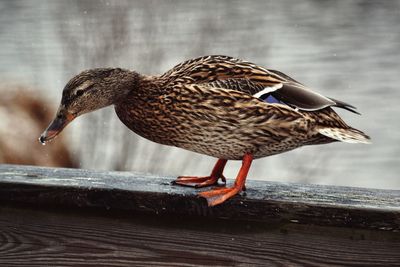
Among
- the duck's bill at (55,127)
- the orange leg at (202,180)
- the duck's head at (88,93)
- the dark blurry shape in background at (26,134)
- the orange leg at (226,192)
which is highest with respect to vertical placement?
the duck's head at (88,93)

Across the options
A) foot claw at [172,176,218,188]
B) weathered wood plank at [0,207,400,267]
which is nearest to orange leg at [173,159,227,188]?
foot claw at [172,176,218,188]

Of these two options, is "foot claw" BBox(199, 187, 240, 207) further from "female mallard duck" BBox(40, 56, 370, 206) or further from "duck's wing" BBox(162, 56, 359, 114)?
"duck's wing" BBox(162, 56, 359, 114)

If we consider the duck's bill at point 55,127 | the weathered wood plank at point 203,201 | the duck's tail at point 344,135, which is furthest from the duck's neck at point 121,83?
the duck's tail at point 344,135

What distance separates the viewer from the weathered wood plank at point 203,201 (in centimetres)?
153

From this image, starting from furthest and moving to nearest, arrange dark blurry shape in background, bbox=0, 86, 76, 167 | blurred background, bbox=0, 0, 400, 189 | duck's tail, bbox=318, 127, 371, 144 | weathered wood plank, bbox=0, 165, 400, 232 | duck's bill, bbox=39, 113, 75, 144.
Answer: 1. dark blurry shape in background, bbox=0, 86, 76, 167
2. blurred background, bbox=0, 0, 400, 189
3. duck's tail, bbox=318, 127, 371, 144
4. duck's bill, bbox=39, 113, 75, 144
5. weathered wood plank, bbox=0, 165, 400, 232

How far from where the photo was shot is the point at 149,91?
1.98 meters

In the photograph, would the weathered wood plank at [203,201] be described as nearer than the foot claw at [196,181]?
Yes

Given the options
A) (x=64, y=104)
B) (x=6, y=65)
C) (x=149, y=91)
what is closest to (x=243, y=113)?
(x=149, y=91)

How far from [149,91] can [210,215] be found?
1.65 feet

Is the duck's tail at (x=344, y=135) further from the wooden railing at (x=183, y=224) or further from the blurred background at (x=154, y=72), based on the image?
the blurred background at (x=154, y=72)

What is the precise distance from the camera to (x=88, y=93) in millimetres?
1872

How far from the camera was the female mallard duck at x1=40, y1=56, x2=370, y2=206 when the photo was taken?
6.07ft

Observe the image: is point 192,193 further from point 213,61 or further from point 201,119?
point 213,61

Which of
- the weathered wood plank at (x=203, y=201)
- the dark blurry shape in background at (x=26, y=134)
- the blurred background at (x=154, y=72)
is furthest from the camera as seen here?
the dark blurry shape in background at (x=26, y=134)
